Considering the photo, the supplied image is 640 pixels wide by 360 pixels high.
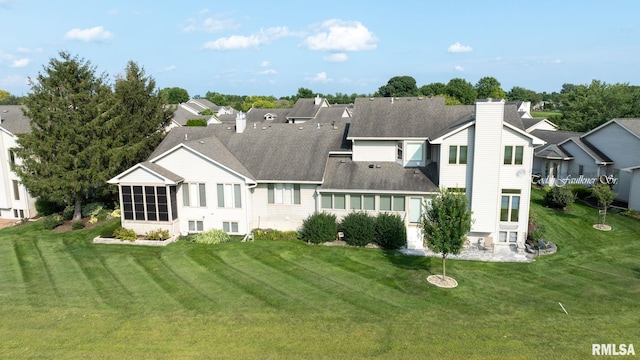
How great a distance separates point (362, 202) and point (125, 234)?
15827mm

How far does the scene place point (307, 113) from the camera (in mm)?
77812

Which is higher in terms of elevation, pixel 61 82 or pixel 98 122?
pixel 61 82

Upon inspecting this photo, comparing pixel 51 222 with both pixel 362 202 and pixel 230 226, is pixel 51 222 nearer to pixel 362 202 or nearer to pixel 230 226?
pixel 230 226

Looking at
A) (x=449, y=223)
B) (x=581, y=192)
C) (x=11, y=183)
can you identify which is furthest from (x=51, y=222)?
(x=581, y=192)

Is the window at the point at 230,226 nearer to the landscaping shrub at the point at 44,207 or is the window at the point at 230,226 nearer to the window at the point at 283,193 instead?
the window at the point at 283,193

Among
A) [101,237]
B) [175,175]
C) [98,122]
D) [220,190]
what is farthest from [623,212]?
[98,122]

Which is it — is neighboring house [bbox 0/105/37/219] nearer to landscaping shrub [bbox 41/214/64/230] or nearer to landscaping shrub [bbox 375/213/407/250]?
landscaping shrub [bbox 41/214/64/230]

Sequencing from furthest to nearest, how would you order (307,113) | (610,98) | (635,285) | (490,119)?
(307,113) → (610,98) → (490,119) → (635,285)

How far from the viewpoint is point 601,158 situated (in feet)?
125

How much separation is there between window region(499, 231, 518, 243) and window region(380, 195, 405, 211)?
6.45 metres

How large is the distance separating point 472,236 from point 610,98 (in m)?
46.1

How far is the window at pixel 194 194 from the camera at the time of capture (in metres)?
28.3

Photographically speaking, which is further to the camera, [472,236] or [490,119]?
[472,236]

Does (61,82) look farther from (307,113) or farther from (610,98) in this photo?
(610,98)
